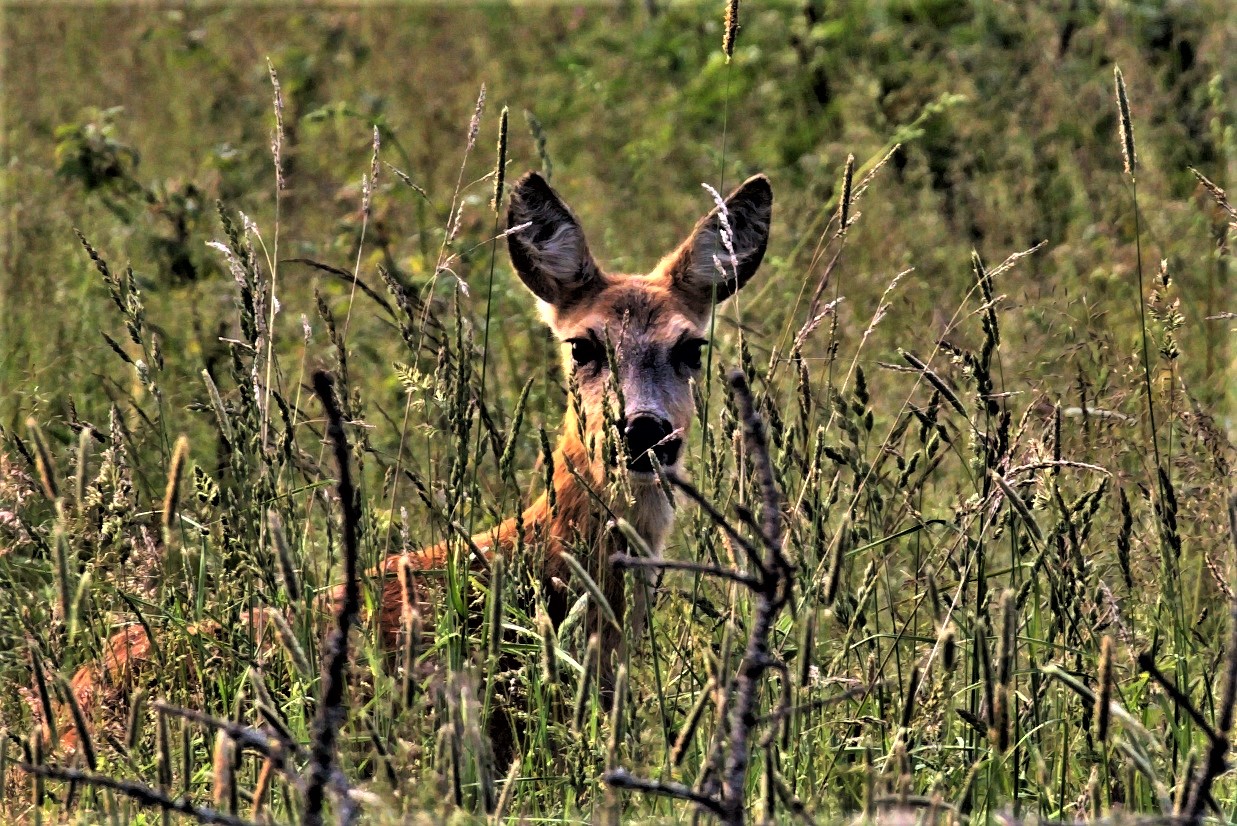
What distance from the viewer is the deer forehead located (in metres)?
5.14

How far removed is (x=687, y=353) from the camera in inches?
205

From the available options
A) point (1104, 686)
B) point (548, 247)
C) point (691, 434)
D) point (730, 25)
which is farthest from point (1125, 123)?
point (548, 247)

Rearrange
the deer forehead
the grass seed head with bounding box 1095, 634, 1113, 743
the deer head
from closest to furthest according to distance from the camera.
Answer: the grass seed head with bounding box 1095, 634, 1113, 743 < the deer head < the deer forehead

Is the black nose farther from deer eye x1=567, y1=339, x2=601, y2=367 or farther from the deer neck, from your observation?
deer eye x1=567, y1=339, x2=601, y2=367

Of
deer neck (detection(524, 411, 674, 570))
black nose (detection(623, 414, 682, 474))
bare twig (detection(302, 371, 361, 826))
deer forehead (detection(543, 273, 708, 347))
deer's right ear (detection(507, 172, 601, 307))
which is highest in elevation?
deer's right ear (detection(507, 172, 601, 307))

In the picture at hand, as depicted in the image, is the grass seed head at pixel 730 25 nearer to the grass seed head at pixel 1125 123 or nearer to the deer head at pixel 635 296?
the grass seed head at pixel 1125 123

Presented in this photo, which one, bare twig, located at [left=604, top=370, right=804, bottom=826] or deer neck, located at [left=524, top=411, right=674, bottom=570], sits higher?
deer neck, located at [left=524, top=411, right=674, bottom=570]

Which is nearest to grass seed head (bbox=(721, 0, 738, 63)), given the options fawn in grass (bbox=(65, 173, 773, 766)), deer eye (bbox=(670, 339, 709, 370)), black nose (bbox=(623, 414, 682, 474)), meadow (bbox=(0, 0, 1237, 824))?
meadow (bbox=(0, 0, 1237, 824))

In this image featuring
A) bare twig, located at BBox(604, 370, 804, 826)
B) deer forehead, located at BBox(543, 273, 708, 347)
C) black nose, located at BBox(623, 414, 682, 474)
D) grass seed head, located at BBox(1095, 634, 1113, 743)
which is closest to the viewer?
bare twig, located at BBox(604, 370, 804, 826)

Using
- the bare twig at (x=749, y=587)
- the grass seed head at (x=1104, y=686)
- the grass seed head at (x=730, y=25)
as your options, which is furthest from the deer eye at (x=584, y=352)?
the bare twig at (x=749, y=587)

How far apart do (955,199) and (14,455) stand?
4.97 m

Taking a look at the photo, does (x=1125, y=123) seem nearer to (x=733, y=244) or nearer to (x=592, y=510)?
(x=592, y=510)

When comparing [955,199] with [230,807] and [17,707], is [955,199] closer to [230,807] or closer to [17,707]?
[17,707]

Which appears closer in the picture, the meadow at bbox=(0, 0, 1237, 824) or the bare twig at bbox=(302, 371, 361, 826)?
the bare twig at bbox=(302, 371, 361, 826)
